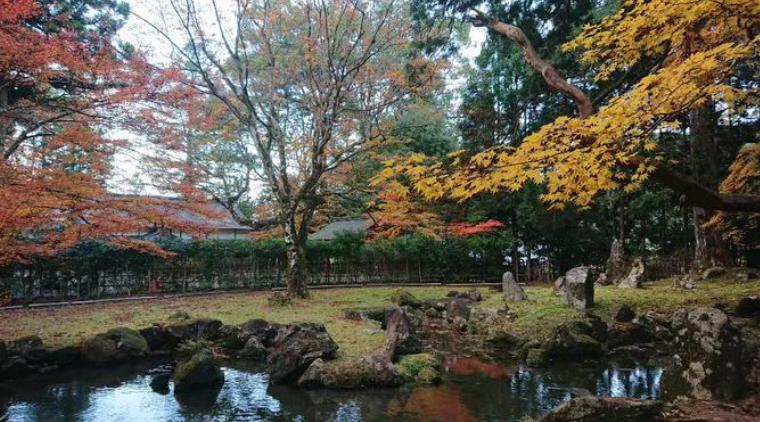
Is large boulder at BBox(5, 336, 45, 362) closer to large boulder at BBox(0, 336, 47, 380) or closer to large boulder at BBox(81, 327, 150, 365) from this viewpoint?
large boulder at BBox(0, 336, 47, 380)

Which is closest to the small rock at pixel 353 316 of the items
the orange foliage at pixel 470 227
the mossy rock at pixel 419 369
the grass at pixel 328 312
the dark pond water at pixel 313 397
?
the grass at pixel 328 312

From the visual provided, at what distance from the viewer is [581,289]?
1235cm

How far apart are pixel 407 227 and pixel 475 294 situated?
15.8ft

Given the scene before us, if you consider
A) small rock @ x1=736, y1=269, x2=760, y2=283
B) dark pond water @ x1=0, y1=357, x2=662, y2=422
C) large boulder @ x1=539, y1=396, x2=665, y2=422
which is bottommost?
dark pond water @ x1=0, y1=357, x2=662, y2=422

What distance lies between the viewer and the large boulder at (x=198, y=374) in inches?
300

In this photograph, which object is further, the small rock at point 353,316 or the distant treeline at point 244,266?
the distant treeline at point 244,266

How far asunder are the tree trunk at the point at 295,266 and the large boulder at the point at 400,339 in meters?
6.90

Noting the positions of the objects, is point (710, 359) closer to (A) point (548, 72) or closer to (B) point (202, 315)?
(A) point (548, 72)

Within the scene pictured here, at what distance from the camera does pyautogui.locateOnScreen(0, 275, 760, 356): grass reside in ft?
34.2

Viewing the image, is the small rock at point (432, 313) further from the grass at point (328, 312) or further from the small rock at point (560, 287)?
the small rock at point (560, 287)

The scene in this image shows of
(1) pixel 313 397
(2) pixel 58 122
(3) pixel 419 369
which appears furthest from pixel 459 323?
(2) pixel 58 122

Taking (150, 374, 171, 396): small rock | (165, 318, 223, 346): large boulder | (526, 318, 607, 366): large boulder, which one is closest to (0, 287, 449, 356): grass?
Result: (165, 318, 223, 346): large boulder

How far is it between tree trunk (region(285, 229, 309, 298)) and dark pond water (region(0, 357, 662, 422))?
24.0 feet

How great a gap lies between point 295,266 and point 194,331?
583 centimetres
